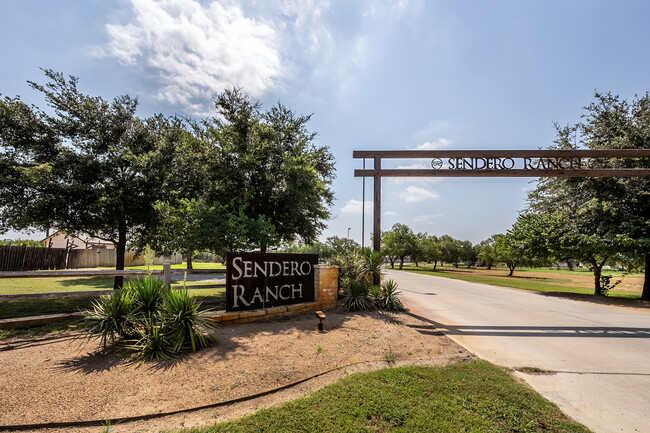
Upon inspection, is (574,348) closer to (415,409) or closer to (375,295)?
(375,295)

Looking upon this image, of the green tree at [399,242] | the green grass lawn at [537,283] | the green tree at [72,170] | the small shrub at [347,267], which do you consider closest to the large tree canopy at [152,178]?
the green tree at [72,170]

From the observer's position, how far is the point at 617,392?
3.96 m

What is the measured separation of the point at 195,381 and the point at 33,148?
1138cm

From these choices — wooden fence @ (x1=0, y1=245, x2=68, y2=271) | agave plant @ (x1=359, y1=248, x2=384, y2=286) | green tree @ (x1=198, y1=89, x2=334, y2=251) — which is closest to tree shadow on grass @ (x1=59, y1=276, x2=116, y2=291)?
wooden fence @ (x1=0, y1=245, x2=68, y2=271)

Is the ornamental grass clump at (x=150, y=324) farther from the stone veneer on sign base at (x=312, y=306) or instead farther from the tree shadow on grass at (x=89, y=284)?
the tree shadow on grass at (x=89, y=284)

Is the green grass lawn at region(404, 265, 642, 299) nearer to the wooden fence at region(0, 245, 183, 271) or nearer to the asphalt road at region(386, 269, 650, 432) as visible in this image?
the asphalt road at region(386, 269, 650, 432)

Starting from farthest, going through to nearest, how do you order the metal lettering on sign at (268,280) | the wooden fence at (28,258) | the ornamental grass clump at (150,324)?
the wooden fence at (28,258) → the metal lettering on sign at (268,280) → the ornamental grass clump at (150,324)

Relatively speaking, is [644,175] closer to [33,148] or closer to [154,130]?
[154,130]

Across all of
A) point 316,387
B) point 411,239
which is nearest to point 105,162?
point 316,387

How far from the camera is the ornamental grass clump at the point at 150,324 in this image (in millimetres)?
4750

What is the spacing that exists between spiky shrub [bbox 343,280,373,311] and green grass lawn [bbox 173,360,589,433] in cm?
436

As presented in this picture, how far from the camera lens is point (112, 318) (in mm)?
4973

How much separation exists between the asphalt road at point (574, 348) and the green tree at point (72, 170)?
38.8 feet

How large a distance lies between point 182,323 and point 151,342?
54 cm
